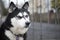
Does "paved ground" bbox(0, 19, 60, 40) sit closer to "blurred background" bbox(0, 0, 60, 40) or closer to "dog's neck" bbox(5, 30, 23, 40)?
"blurred background" bbox(0, 0, 60, 40)

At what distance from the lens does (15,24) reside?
11.9ft

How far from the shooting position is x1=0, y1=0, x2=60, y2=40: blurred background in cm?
396

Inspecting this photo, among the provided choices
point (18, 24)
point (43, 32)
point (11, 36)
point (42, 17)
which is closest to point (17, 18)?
point (18, 24)

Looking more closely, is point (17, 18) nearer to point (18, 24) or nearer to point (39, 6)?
point (18, 24)

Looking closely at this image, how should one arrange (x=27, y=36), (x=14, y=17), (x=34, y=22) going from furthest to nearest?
(x=34, y=22), (x=27, y=36), (x=14, y=17)

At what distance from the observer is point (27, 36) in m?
3.88

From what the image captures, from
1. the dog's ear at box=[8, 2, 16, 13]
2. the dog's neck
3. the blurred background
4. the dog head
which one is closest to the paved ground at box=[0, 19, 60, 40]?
the blurred background

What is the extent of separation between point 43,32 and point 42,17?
34cm

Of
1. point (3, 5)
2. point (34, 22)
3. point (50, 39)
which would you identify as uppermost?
point (3, 5)

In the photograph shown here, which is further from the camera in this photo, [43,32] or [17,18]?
[43,32]

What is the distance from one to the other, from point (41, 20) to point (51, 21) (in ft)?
0.65

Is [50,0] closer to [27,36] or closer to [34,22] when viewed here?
[34,22]

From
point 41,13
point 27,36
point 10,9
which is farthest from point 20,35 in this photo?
point 41,13

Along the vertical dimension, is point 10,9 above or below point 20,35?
above
